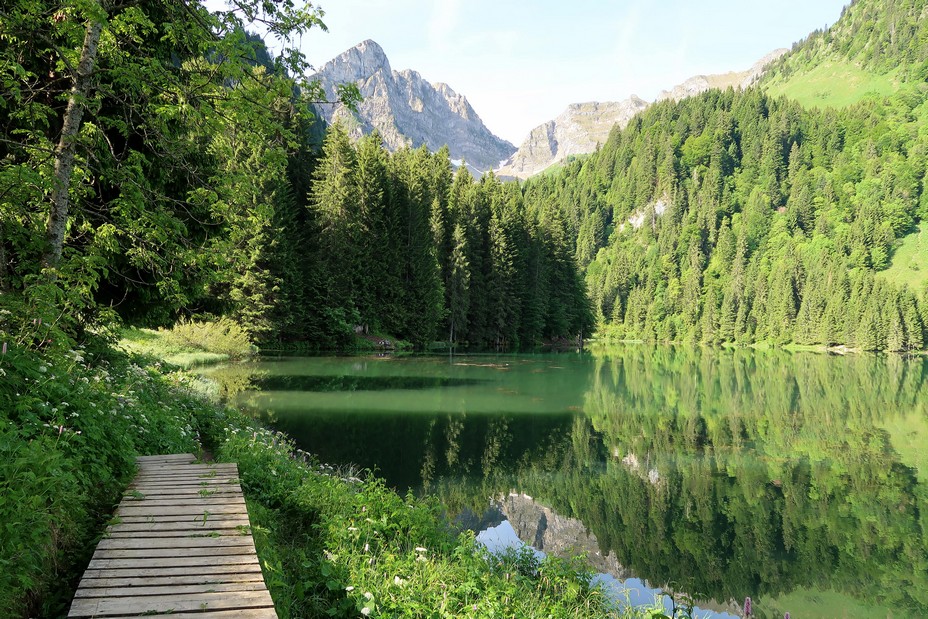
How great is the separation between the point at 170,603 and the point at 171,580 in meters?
0.31

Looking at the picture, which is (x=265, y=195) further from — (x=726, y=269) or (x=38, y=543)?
(x=726, y=269)

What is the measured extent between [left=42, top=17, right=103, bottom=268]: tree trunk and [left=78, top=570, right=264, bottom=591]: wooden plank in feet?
13.4

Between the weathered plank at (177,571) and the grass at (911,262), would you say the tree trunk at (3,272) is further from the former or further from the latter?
the grass at (911,262)

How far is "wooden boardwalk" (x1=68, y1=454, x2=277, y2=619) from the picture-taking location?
10.5ft

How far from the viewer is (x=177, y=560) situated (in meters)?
3.77

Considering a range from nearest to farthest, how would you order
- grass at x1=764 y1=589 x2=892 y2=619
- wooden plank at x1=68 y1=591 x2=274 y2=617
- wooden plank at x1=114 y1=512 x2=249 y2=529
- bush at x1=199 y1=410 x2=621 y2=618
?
wooden plank at x1=68 y1=591 x2=274 y2=617, wooden plank at x1=114 y1=512 x2=249 y2=529, bush at x1=199 y1=410 x2=621 y2=618, grass at x1=764 y1=589 x2=892 y2=619

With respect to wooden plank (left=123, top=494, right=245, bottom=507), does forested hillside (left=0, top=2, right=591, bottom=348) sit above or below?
above

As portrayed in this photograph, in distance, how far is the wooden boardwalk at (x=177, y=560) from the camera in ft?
10.5

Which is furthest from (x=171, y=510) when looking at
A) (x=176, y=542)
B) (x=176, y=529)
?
(x=176, y=542)

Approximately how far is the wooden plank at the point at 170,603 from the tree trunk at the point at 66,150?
4.29 meters

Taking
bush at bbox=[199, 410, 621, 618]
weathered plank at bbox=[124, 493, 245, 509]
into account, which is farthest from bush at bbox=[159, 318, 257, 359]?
weathered plank at bbox=[124, 493, 245, 509]

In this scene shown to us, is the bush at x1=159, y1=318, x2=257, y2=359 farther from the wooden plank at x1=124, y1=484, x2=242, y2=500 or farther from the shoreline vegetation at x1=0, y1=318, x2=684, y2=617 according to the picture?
the wooden plank at x1=124, y1=484, x2=242, y2=500

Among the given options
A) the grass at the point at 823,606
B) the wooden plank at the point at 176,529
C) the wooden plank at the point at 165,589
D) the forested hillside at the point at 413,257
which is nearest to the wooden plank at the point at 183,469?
the wooden plank at the point at 176,529

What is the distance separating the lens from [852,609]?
7.70 m
